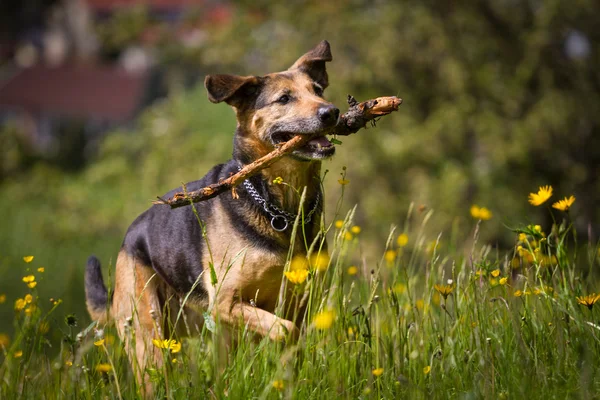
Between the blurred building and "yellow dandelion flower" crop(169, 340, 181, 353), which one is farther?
the blurred building

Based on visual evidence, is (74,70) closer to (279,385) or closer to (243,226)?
(243,226)

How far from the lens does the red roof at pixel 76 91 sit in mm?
29922

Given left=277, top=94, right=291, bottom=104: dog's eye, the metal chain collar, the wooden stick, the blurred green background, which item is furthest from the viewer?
the blurred green background

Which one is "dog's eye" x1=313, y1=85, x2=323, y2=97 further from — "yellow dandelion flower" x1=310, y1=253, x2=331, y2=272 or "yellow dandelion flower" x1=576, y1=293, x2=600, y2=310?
"yellow dandelion flower" x1=576, y1=293, x2=600, y2=310

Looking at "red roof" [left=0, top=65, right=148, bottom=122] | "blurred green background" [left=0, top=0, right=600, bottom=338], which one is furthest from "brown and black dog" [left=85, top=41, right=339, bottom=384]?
"red roof" [left=0, top=65, right=148, bottom=122]

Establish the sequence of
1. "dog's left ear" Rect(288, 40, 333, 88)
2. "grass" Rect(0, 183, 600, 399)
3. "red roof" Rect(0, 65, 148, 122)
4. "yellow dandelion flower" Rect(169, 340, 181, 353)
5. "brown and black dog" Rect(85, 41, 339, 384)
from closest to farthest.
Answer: "grass" Rect(0, 183, 600, 399) < "yellow dandelion flower" Rect(169, 340, 181, 353) < "brown and black dog" Rect(85, 41, 339, 384) < "dog's left ear" Rect(288, 40, 333, 88) < "red roof" Rect(0, 65, 148, 122)

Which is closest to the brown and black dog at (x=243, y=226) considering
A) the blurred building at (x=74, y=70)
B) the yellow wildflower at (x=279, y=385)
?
the yellow wildflower at (x=279, y=385)

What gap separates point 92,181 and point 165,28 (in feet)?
18.6

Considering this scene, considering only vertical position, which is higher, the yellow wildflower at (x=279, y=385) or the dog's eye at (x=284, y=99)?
Answer: the dog's eye at (x=284, y=99)

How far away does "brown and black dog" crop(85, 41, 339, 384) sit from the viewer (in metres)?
4.34

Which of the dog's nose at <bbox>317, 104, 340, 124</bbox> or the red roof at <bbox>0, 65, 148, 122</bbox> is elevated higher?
the dog's nose at <bbox>317, 104, 340, 124</bbox>

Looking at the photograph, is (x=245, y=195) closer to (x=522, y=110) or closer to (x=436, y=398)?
(x=436, y=398)

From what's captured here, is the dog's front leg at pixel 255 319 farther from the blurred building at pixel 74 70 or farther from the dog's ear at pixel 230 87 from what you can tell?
the blurred building at pixel 74 70

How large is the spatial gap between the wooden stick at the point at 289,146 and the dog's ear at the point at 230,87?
65 centimetres
